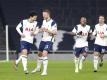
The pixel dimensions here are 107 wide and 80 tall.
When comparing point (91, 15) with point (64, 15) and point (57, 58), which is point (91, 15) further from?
point (57, 58)

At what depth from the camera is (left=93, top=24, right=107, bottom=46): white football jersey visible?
76.5ft

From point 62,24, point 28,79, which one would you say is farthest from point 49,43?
point 62,24

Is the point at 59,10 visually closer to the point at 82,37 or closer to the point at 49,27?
the point at 82,37

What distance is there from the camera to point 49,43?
20734 mm

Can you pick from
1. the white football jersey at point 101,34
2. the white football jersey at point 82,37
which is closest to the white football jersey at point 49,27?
the white football jersey at point 82,37

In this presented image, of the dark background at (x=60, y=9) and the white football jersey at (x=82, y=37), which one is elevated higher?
the dark background at (x=60, y=9)

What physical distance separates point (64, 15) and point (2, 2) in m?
4.43

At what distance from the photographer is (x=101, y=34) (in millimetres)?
23422

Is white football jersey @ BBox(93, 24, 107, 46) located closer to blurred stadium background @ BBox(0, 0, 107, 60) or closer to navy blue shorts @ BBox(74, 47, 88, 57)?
navy blue shorts @ BBox(74, 47, 88, 57)

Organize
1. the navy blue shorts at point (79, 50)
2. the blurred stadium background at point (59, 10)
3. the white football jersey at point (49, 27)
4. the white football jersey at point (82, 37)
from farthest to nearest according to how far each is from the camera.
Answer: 1. the blurred stadium background at point (59, 10)
2. the white football jersey at point (82, 37)
3. the navy blue shorts at point (79, 50)
4. the white football jersey at point (49, 27)

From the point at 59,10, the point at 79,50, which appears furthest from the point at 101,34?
the point at 59,10

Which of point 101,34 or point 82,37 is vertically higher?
point 101,34

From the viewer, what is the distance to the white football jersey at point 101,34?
76.5 feet

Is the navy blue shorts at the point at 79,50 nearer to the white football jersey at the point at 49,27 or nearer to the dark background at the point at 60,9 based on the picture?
the white football jersey at the point at 49,27
